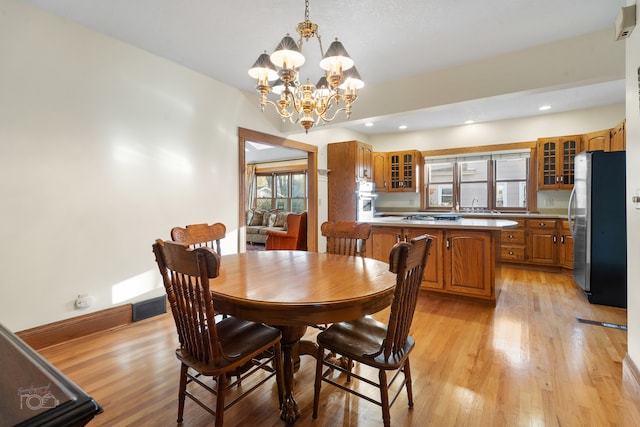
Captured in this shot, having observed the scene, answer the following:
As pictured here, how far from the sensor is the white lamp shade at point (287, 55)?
5.91 feet

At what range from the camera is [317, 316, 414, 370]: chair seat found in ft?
4.53

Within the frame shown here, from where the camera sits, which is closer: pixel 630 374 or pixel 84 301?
pixel 630 374

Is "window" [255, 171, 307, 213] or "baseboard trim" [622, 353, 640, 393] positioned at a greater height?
"window" [255, 171, 307, 213]

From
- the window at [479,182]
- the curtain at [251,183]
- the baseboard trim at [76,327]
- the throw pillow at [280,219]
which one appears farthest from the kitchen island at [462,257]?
the curtain at [251,183]

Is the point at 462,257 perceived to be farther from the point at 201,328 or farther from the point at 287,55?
the point at 201,328

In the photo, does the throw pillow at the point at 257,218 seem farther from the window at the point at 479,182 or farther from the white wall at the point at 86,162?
the white wall at the point at 86,162

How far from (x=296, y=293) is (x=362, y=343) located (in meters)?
0.45

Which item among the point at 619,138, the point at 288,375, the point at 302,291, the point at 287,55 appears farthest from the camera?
the point at 619,138

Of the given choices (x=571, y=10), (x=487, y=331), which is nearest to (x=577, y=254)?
(x=487, y=331)

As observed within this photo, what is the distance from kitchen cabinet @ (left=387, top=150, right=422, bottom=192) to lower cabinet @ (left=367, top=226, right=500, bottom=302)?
274 centimetres

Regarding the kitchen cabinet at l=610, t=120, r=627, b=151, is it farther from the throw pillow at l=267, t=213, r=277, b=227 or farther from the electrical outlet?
the throw pillow at l=267, t=213, r=277, b=227

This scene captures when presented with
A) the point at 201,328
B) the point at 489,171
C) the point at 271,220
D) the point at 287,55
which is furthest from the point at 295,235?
the point at 489,171

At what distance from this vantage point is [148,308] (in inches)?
114

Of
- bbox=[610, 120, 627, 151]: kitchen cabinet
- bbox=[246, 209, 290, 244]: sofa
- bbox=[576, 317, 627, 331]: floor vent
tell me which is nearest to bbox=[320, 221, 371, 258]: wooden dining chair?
bbox=[576, 317, 627, 331]: floor vent
